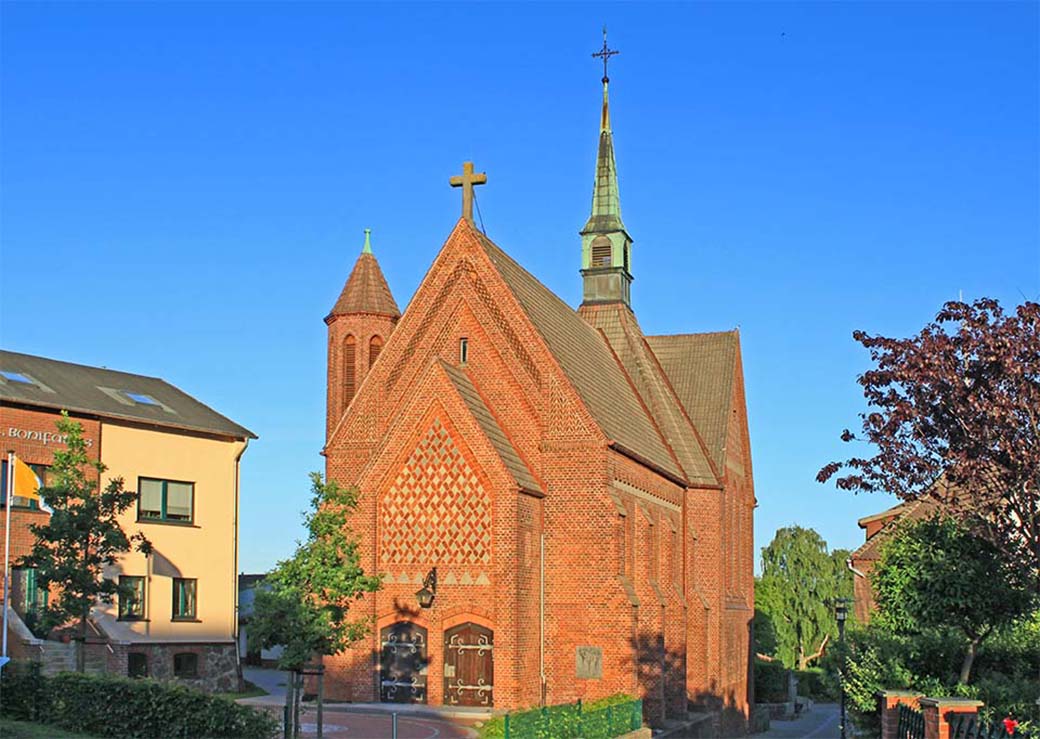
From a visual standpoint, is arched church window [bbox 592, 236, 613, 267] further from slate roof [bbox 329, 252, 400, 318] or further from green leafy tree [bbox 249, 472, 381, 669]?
green leafy tree [bbox 249, 472, 381, 669]

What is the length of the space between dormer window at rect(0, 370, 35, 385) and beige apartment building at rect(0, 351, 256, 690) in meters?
0.07

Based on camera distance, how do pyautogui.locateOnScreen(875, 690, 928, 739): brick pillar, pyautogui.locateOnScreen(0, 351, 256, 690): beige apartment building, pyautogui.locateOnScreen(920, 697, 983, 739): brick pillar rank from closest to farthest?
pyautogui.locateOnScreen(920, 697, 983, 739): brick pillar
pyautogui.locateOnScreen(875, 690, 928, 739): brick pillar
pyautogui.locateOnScreen(0, 351, 256, 690): beige apartment building

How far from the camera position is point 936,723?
1756 cm

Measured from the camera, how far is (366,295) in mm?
39500

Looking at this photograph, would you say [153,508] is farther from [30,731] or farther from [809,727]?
[809,727]

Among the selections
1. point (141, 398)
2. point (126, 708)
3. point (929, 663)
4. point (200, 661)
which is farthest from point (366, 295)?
point (929, 663)

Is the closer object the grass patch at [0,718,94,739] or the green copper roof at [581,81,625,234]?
the grass patch at [0,718,94,739]

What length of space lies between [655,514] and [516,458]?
6.84m

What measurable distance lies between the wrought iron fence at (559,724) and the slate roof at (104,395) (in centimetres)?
1921

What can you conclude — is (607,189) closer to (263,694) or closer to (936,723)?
(263,694)

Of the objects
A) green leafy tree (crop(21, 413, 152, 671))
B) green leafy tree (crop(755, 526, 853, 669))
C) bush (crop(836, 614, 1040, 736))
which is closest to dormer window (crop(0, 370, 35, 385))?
green leafy tree (crop(21, 413, 152, 671))

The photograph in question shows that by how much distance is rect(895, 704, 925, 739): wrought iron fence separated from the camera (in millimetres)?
18344

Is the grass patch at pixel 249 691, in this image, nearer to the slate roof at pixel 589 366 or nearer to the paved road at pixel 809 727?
the slate roof at pixel 589 366

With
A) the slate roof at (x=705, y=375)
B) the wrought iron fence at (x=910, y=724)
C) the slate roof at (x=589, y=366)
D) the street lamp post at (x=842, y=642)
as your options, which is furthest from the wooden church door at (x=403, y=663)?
the slate roof at (x=705, y=375)
